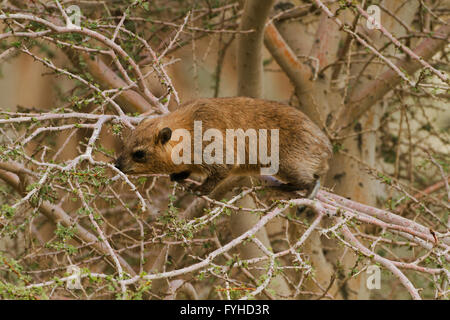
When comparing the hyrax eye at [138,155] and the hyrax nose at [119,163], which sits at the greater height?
the hyrax eye at [138,155]

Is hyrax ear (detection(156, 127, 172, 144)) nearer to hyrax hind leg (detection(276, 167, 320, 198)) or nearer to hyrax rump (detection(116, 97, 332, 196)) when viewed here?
hyrax rump (detection(116, 97, 332, 196))

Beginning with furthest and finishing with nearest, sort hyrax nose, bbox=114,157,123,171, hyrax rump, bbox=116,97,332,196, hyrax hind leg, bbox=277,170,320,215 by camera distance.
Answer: hyrax hind leg, bbox=277,170,320,215 → hyrax rump, bbox=116,97,332,196 → hyrax nose, bbox=114,157,123,171

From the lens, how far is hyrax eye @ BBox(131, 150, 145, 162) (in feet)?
12.5

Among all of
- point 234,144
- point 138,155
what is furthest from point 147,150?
point 234,144

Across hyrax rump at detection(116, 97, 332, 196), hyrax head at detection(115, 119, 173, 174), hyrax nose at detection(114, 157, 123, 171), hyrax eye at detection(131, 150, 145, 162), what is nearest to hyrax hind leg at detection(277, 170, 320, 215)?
hyrax rump at detection(116, 97, 332, 196)

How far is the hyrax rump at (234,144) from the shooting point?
3.88 m

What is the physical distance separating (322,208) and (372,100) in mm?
2730

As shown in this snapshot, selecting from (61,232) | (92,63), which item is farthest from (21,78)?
(61,232)

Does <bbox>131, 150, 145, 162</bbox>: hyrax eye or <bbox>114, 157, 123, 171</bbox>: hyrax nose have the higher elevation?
<bbox>131, 150, 145, 162</bbox>: hyrax eye

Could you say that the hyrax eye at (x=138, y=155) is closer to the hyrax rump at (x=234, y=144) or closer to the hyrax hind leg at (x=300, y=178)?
the hyrax rump at (x=234, y=144)

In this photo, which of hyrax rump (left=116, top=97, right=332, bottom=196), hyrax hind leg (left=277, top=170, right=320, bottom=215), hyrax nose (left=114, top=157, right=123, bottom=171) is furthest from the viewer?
hyrax hind leg (left=277, top=170, right=320, bottom=215)

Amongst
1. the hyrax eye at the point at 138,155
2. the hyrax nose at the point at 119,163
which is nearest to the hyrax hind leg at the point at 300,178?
the hyrax eye at the point at 138,155

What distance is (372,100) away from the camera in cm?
591
